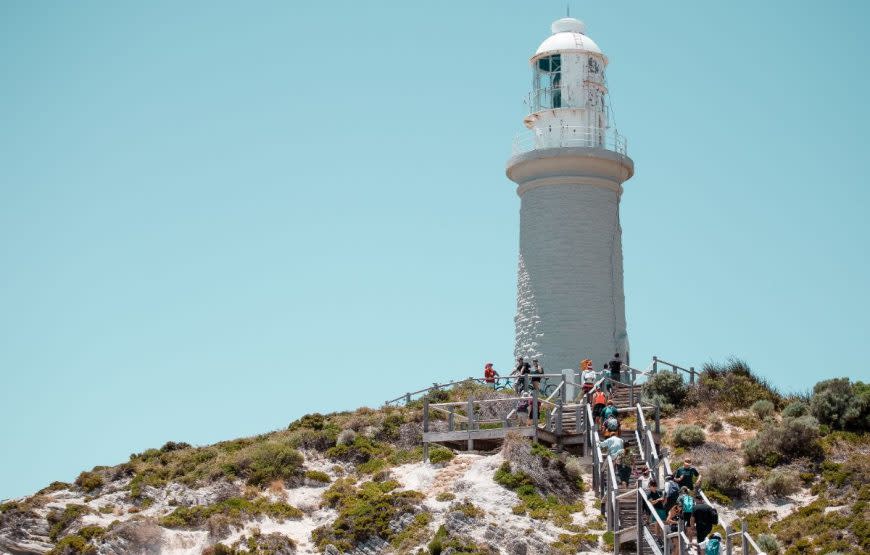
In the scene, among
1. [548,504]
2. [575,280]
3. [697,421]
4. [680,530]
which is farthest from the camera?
[575,280]

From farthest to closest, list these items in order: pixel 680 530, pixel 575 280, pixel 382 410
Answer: pixel 575 280
pixel 382 410
pixel 680 530

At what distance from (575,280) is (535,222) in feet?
8.44

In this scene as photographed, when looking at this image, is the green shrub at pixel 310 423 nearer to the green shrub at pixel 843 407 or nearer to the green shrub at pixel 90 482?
the green shrub at pixel 90 482

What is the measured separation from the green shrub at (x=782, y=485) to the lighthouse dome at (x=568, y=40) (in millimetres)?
20161

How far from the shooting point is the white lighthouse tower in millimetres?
45375

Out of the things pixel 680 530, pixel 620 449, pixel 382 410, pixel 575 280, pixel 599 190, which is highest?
pixel 599 190

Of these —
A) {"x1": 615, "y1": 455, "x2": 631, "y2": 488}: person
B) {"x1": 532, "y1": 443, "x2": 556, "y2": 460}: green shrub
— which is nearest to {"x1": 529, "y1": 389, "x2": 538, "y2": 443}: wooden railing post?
{"x1": 532, "y1": 443, "x2": 556, "y2": 460}: green shrub

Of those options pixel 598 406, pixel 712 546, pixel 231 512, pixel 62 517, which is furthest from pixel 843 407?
pixel 62 517

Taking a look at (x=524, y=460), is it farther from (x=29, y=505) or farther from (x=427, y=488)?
(x=29, y=505)

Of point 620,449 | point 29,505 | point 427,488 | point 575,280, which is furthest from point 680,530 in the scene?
point 575,280

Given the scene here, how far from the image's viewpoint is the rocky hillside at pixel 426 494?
100 feet

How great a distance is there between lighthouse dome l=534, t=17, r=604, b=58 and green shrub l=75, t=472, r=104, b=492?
22256 mm

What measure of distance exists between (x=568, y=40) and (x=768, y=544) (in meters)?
23.8

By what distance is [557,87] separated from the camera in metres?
48.1
